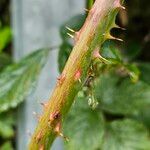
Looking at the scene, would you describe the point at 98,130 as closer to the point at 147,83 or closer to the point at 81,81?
the point at 147,83

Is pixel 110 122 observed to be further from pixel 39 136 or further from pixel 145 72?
pixel 39 136

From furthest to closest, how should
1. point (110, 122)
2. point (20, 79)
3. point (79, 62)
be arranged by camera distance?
point (110, 122) → point (20, 79) → point (79, 62)

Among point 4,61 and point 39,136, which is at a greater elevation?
point 39,136

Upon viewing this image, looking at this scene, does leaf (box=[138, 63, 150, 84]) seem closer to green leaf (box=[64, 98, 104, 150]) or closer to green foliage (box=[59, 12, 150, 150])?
green foliage (box=[59, 12, 150, 150])

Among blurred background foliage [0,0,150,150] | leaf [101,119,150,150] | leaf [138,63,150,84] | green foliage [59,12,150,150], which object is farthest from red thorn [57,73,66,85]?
leaf [138,63,150,84]

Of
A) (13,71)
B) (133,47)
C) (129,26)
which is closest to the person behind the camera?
(13,71)

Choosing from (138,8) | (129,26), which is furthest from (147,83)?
(138,8)

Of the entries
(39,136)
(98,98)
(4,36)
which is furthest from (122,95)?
(39,136)
